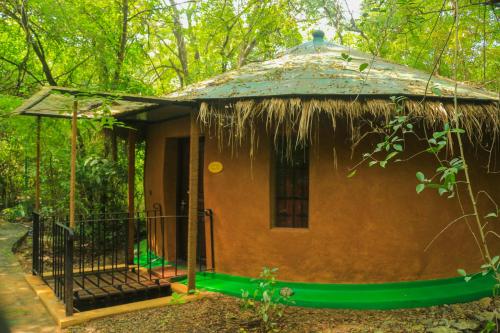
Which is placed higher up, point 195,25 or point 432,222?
point 195,25

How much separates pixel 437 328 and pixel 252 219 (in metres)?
2.71

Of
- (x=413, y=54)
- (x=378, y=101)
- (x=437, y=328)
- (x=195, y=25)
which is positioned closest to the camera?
(x=437, y=328)

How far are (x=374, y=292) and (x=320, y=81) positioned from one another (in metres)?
2.91

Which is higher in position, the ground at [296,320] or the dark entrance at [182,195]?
the dark entrance at [182,195]

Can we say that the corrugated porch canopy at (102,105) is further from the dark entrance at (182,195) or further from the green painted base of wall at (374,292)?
the green painted base of wall at (374,292)

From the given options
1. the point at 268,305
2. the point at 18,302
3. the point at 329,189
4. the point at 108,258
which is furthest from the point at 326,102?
the point at 108,258

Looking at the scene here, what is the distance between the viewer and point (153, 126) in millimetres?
8352

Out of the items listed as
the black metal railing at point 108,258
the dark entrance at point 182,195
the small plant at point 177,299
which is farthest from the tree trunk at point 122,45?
the small plant at point 177,299

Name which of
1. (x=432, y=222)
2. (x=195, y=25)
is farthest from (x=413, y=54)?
(x=432, y=222)

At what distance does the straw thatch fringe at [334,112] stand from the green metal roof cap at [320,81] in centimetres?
10

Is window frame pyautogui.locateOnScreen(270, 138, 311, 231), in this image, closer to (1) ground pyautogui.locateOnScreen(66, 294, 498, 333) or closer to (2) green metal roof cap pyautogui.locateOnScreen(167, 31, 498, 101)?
(2) green metal roof cap pyautogui.locateOnScreen(167, 31, 498, 101)

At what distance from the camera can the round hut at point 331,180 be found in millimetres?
5613

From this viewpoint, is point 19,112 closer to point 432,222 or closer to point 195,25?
point 432,222

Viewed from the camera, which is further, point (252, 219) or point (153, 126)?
point (153, 126)
